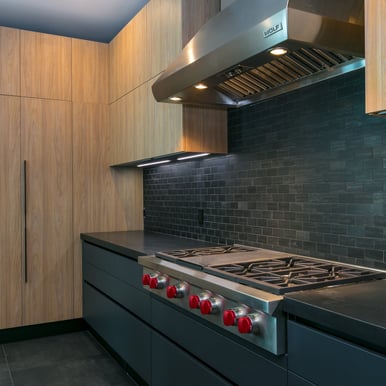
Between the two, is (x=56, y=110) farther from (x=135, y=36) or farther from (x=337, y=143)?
(x=337, y=143)

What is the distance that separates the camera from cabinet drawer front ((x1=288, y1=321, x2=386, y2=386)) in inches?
41.1

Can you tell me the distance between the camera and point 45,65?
362 cm

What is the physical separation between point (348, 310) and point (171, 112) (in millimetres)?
1824

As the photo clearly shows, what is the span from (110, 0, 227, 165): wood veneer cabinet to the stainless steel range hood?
177 mm

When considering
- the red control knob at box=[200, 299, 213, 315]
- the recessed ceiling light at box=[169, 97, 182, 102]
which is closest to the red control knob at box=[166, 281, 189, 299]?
the red control knob at box=[200, 299, 213, 315]

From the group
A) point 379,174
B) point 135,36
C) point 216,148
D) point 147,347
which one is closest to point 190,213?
A: point 216,148

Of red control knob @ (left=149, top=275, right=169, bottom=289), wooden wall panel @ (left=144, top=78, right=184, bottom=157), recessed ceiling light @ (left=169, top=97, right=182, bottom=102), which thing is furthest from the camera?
wooden wall panel @ (left=144, top=78, right=184, bottom=157)

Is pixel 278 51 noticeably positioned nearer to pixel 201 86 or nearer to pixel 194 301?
pixel 201 86

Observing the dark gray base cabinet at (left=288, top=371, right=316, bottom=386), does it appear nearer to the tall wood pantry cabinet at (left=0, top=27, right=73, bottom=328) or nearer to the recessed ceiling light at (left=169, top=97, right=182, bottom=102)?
the recessed ceiling light at (left=169, top=97, right=182, bottom=102)

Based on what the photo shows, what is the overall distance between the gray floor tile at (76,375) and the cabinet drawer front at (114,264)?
0.66 m

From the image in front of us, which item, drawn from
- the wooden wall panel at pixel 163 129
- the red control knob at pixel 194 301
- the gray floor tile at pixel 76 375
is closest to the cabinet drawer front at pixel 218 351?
the red control knob at pixel 194 301

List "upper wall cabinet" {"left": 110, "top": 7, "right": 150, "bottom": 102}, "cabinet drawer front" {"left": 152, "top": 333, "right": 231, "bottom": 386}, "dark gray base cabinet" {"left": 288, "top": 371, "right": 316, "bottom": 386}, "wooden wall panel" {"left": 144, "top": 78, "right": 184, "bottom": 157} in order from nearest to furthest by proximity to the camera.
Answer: "dark gray base cabinet" {"left": 288, "top": 371, "right": 316, "bottom": 386}, "cabinet drawer front" {"left": 152, "top": 333, "right": 231, "bottom": 386}, "wooden wall panel" {"left": 144, "top": 78, "right": 184, "bottom": 157}, "upper wall cabinet" {"left": 110, "top": 7, "right": 150, "bottom": 102}

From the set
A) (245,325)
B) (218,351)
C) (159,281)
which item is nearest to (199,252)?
(159,281)

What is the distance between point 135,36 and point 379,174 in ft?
7.11
